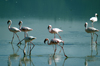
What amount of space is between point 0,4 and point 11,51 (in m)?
→ 13.1

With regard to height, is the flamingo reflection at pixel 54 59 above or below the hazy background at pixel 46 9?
below

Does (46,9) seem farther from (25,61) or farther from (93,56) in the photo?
(25,61)

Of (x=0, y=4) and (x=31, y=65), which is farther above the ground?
(x=0, y=4)

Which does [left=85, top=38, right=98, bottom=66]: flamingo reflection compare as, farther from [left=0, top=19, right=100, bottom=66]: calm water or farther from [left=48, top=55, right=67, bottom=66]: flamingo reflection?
[left=48, top=55, right=67, bottom=66]: flamingo reflection

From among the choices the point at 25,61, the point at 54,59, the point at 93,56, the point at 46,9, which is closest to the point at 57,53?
the point at 54,59

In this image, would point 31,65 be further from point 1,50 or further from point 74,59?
point 1,50

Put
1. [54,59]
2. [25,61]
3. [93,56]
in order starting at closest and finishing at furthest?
[25,61] → [54,59] → [93,56]

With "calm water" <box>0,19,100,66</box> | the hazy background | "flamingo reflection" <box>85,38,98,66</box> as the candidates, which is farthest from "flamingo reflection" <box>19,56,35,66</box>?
the hazy background

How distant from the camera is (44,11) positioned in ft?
55.7

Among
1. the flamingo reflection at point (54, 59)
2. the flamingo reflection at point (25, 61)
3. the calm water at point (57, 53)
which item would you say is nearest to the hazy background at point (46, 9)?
the calm water at point (57, 53)

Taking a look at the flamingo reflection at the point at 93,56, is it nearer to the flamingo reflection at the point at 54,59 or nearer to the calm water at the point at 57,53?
the calm water at the point at 57,53

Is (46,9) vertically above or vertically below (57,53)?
above

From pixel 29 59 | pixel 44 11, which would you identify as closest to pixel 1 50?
pixel 29 59

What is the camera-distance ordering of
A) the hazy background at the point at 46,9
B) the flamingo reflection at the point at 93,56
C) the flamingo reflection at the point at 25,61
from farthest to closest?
the hazy background at the point at 46,9 → the flamingo reflection at the point at 93,56 → the flamingo reflection at the point at 25,61
